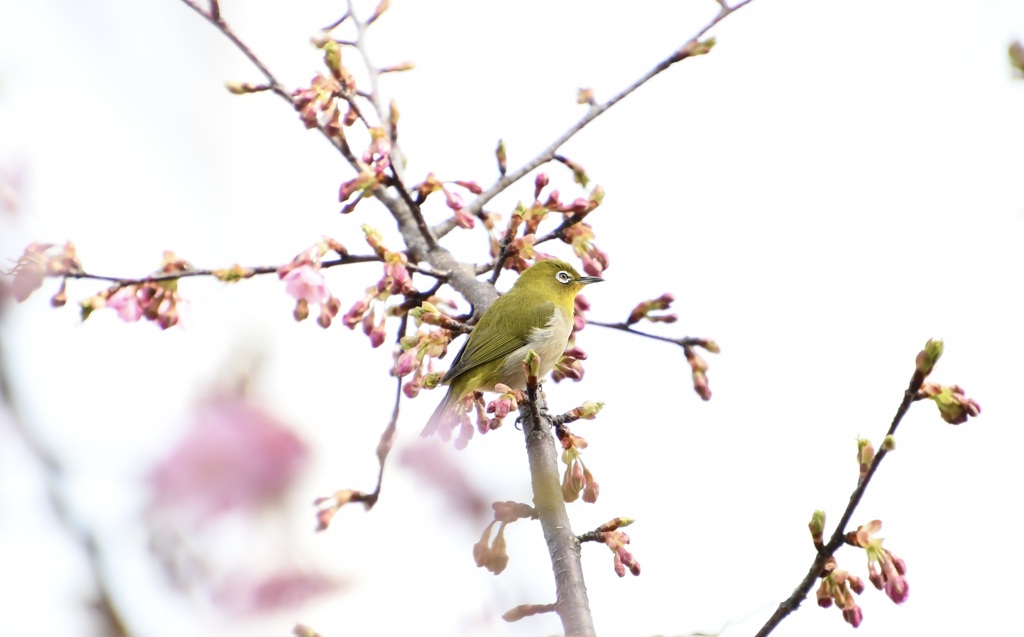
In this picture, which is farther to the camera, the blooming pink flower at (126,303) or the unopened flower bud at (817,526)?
the blooming pink flower at (126,303)

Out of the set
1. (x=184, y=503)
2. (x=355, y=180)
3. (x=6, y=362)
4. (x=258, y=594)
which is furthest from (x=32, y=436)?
(x=355, y=180)

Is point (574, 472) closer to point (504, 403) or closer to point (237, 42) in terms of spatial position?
point (504, 403)

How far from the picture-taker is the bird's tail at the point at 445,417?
16.1 feet

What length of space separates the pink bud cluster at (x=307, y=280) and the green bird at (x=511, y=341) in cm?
159

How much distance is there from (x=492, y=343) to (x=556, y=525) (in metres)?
2.90

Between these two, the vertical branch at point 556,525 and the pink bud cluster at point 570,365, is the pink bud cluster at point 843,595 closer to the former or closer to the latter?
the vertical branch at point 556,525

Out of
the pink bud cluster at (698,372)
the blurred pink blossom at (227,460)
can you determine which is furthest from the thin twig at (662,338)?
the blurred pink blossom at (227,460)

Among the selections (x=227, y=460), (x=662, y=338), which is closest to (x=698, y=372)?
(x=662, y=338)

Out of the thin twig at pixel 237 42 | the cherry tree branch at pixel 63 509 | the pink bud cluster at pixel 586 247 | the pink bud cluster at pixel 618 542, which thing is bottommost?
the cherry tree branch at pixel 63 509

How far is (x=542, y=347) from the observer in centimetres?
658

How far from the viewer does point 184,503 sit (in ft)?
5.13

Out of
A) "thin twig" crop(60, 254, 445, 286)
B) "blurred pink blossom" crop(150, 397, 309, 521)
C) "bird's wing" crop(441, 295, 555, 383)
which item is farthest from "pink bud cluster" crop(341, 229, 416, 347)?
"blurred pink blossom" crop(150, 397, 309, 521)

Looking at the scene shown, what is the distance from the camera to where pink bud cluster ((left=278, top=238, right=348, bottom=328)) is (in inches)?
173

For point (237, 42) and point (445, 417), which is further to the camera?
point (445, 417)
